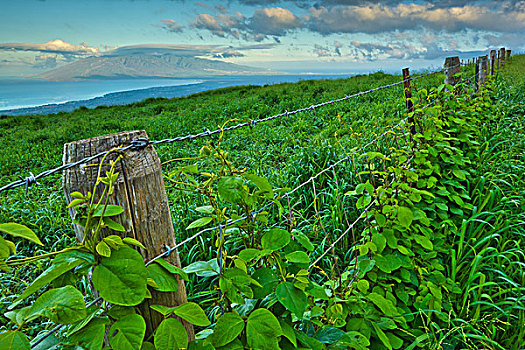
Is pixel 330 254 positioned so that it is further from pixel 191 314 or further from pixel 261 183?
pixel 191 314

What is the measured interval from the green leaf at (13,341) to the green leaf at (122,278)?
0.18 m

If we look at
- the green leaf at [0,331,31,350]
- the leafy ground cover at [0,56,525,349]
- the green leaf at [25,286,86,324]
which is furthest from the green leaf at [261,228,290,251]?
the green leaf at [0,331,31,350]

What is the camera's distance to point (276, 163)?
5.14 meters

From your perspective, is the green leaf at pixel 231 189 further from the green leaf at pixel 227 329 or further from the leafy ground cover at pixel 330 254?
the green leaf at pixel 227 329

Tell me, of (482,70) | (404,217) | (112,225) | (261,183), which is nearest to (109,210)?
(112,225)

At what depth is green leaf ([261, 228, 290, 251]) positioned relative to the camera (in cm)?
121

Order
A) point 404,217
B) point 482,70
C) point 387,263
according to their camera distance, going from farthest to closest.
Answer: point 482,70 < point 404,217 < point 387,263

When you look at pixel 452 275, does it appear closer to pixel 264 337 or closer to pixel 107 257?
pixel 264 337

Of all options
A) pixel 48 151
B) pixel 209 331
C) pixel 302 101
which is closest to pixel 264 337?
pixel 209 331

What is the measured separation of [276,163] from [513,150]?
10.8 ft

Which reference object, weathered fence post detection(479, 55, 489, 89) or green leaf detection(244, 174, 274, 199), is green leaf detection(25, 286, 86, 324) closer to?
green leaf detection(244, 174, 274, 199)

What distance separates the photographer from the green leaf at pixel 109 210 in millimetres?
917

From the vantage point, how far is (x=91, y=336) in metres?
0.86

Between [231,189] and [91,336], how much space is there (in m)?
0.57
